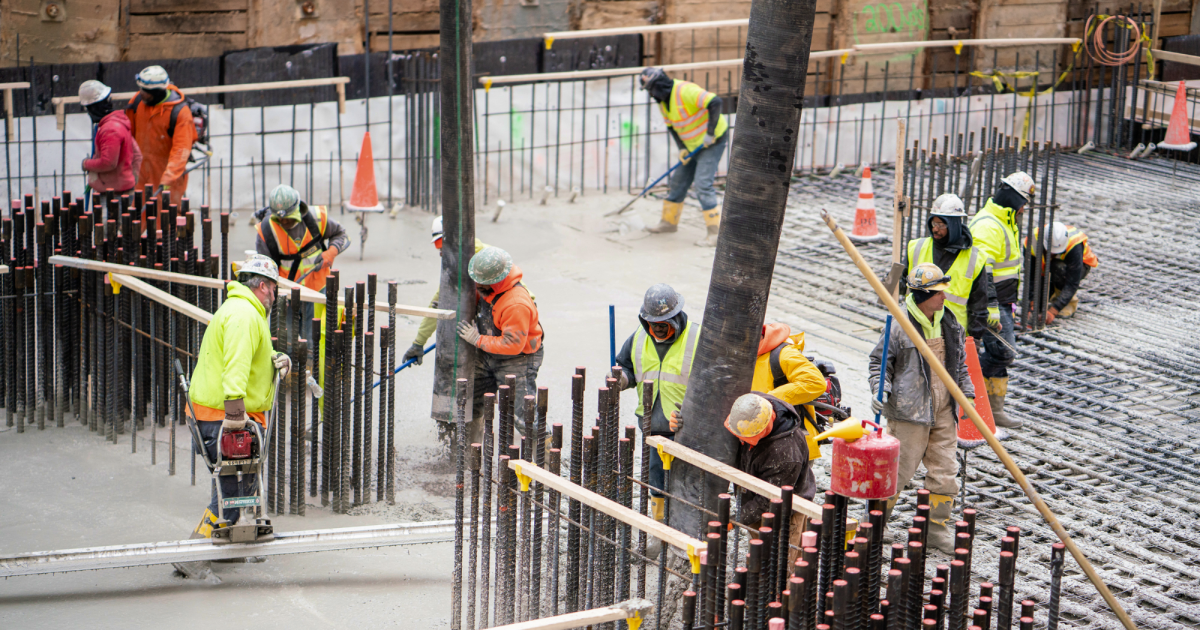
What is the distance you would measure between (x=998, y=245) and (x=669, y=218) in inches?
200

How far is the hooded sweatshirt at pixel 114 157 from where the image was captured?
10578 millimetres

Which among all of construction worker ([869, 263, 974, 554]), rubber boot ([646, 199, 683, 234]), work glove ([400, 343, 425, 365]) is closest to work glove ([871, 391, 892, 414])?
construction worker ([869, 263, 974, 554])

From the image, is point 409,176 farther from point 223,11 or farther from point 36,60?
point 36,60

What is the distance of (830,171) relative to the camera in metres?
16.3

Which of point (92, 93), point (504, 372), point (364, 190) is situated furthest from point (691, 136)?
point (504, 372)

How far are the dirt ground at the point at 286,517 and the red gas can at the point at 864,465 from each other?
213cm

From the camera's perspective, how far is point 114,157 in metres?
10.6

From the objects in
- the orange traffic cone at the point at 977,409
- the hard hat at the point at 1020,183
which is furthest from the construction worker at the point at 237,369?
the hard hat at the point at 1020,183

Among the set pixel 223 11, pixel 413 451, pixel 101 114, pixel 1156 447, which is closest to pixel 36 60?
pixel 223 11

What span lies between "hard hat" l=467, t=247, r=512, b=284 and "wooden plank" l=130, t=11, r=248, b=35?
30.1 ft

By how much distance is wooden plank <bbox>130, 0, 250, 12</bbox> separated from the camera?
14.7 m

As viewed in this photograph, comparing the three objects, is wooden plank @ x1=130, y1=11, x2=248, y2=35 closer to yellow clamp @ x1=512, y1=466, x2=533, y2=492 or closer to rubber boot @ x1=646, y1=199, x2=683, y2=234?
rubber boot @ x1=646, y1=199, x2=683, y2=234

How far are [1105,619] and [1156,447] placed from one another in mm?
2608

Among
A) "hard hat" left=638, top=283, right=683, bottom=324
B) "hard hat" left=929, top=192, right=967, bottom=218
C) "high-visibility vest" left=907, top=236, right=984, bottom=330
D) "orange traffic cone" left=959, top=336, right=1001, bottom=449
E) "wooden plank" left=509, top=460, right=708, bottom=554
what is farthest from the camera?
"hard hat" left=929, top=192, right=967, bottom=218
